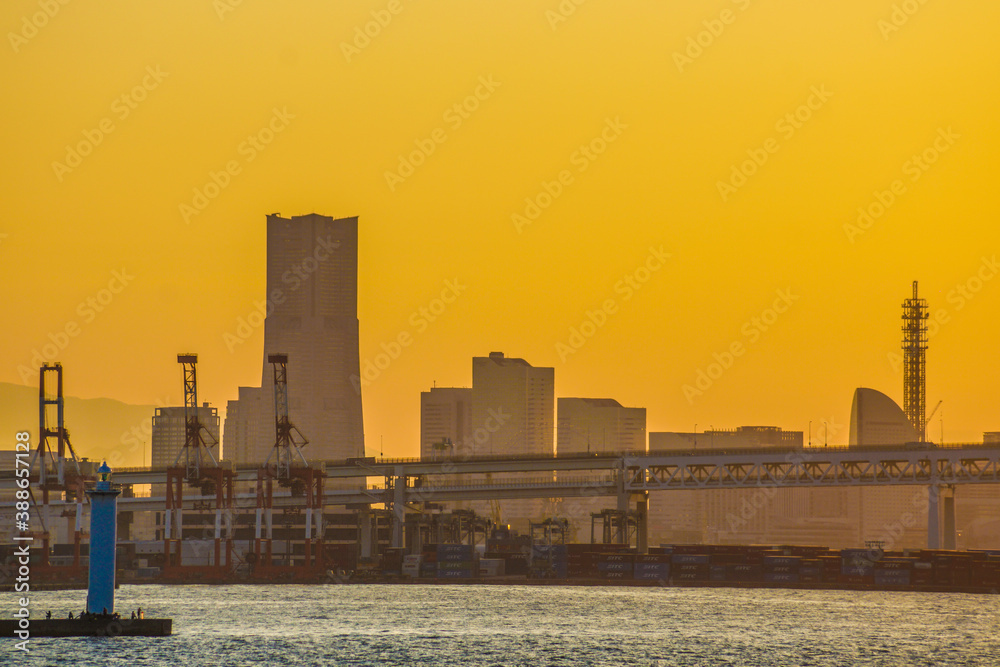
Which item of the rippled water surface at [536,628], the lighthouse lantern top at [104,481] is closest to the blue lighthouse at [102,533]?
the lighthouse lantern top at [104,481]

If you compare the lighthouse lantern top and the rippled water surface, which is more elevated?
the lighthouse lantern top

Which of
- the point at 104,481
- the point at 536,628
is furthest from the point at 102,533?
the point at 536,628

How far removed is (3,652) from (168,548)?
8875 cm

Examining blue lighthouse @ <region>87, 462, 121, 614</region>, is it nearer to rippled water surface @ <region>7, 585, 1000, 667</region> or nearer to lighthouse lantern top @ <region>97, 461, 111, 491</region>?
lighthouse lantern top @ <region>97, 461, 111, 491</region>

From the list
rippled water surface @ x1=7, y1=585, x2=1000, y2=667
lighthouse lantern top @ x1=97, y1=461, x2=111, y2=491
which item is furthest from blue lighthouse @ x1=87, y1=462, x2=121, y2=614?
rippled water surface @ x1=7, y1=585, x2=1000, y2=667

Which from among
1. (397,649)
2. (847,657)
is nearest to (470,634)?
(397,649)

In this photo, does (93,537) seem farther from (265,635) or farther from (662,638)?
(662,638)

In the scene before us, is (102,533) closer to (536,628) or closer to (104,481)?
(104,481)

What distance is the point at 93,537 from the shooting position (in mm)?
96125

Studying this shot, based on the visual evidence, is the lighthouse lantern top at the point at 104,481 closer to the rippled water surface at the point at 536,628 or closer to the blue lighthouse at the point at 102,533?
the blue lighthouse at the point at 102,533

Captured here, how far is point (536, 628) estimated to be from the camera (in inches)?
5290

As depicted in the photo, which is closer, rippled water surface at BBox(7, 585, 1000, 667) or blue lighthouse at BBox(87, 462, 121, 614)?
blue lighthouse at BBox(87, 462, 121, 614)

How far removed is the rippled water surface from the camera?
372ft

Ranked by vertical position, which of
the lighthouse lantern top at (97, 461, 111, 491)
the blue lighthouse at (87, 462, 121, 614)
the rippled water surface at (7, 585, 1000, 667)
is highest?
the lighthouse lantern top at (97, 461, 111, 491)
